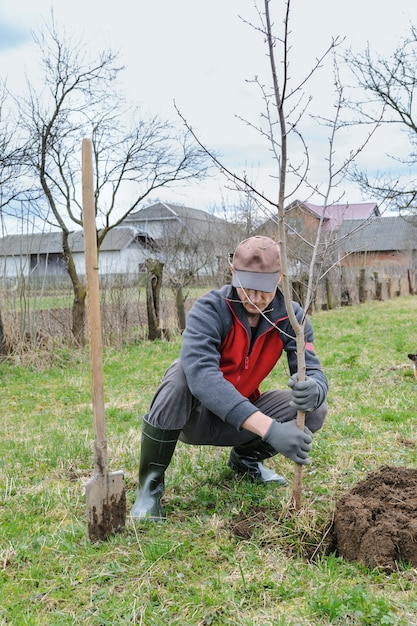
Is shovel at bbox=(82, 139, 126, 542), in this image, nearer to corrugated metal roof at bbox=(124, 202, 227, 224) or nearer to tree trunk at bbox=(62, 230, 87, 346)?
tree trunk at bbox=(62, 230, 87, 346)

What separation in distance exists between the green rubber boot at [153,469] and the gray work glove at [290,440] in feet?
2.08

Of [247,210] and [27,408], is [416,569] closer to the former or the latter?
[27,408]

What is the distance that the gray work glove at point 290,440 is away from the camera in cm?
270

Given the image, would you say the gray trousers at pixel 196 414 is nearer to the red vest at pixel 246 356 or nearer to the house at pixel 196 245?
the red vest at pixel 246 356

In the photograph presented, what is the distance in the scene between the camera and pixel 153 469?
3203mm

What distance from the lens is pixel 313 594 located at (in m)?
2.29

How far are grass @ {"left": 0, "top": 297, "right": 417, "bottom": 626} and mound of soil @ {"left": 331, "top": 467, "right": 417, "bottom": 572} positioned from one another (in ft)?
0.21

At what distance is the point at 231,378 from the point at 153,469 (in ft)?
2.20

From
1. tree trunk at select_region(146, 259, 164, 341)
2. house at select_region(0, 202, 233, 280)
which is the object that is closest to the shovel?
house at select_region(0, 202, 233, 280)

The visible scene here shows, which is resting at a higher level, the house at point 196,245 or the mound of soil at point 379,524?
the house at point 196,245

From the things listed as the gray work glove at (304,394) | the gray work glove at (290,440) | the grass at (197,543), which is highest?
the gray work glove at (304,394)

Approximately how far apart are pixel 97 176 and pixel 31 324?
135 inches

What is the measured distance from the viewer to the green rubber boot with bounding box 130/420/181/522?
308cm

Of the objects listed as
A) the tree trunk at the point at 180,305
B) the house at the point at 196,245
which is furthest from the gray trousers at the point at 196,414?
the house at the point at 196,245
